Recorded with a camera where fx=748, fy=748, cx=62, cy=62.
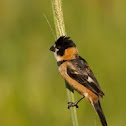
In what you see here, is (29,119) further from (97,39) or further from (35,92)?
(97,39)

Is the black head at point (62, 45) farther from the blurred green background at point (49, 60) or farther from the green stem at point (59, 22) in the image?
the green stem at point (59, 22)

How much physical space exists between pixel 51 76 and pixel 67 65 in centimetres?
105

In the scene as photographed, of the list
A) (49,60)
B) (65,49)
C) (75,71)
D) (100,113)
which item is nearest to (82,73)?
(75,71)

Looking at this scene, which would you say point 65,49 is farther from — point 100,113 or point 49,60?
point 49,60

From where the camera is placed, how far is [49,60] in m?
7.45

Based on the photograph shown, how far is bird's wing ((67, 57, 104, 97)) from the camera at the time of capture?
5.88m

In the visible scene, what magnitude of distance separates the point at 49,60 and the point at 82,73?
146 centimetres

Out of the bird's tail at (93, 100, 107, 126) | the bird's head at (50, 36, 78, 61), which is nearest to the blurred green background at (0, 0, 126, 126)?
the bird's tail at (93, 100, 107, 126)

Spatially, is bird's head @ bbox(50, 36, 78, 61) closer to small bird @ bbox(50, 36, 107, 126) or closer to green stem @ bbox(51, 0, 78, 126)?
small bird @ bbox(50, 36, 107, 126)

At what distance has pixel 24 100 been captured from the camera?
20.5 ft

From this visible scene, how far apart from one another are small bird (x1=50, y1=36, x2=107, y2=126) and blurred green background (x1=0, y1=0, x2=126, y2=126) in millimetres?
302

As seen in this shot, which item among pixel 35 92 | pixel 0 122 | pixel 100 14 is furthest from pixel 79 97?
pixel 100 14

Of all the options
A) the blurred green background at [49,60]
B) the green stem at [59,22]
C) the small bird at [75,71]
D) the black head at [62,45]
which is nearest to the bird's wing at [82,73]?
the small bird at [75,71]

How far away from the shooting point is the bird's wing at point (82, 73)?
5883 mm
